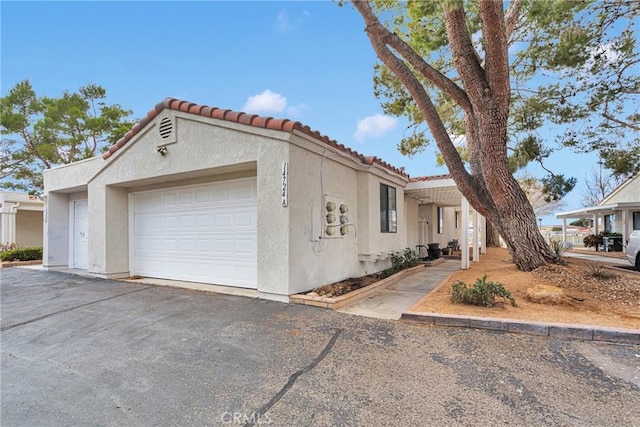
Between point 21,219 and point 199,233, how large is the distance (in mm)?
18817

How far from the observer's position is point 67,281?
8508 mm

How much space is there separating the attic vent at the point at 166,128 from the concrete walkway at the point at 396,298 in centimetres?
572

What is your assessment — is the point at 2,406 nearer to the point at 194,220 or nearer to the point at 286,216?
the point at 286,216

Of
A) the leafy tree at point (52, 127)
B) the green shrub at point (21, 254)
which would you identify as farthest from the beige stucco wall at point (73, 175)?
the leafy tree at point (52, 127)

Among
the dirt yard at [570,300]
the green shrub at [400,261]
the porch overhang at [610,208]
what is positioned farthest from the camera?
the porch overhang at [610,208]

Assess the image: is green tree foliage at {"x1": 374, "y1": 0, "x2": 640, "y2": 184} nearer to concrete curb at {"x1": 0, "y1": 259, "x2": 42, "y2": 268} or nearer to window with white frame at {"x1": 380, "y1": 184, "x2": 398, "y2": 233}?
window with white frame at {"x1": 380, "y1": 184, "x2": 398, "y2": 233}

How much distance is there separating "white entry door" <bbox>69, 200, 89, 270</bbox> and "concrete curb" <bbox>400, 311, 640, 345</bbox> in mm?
11307

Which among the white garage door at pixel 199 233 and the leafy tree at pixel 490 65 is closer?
the leafy tree at pixel 490 65

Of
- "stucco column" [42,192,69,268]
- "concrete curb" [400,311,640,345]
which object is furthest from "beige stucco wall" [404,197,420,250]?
"stucco column" [42,192,69,268]

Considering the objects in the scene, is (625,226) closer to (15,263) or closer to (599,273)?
(599,273)

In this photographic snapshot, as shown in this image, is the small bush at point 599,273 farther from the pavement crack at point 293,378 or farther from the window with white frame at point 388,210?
the pavement crack at point 293,378

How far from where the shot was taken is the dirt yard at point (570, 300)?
15.5 feet

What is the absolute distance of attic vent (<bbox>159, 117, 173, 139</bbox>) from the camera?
7383 millimetres

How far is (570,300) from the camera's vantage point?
5.51 metres
